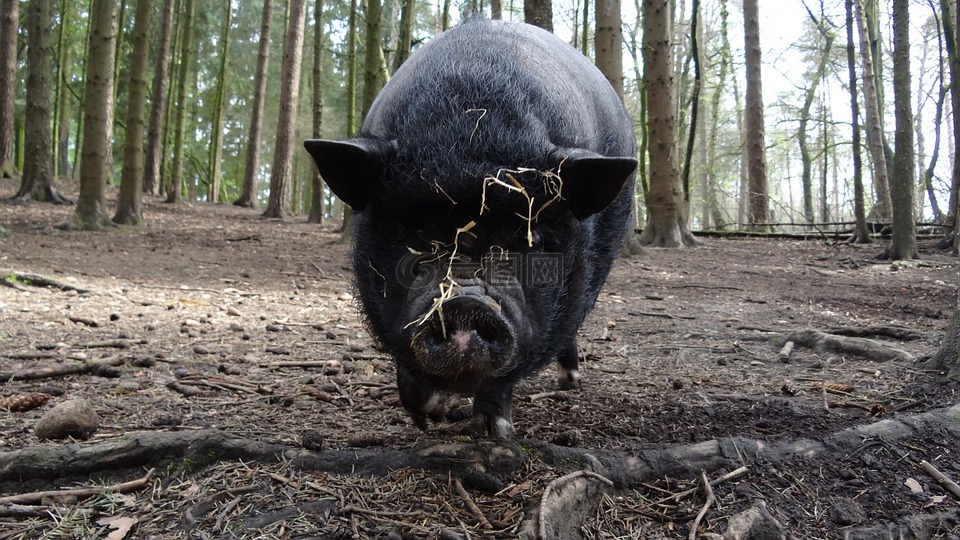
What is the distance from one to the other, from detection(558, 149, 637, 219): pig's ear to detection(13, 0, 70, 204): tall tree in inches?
567

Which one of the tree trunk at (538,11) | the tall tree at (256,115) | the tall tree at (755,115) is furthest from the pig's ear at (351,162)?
the tall tree at (256,115)

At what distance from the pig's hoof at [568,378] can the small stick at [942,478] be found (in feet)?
7.00

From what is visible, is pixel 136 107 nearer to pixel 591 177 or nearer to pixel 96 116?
pixel 96 116

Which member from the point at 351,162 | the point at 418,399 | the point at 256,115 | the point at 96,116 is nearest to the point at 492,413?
the point at 418,399

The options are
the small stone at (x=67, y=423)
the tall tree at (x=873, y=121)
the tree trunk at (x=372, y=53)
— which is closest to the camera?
the small stone at (x=67, y=423)

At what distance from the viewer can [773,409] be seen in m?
3.69

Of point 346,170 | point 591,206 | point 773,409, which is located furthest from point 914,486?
point 346,170

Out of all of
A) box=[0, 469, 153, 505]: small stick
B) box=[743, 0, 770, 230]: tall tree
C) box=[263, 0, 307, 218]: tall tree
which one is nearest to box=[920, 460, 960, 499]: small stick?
box=[0, 469, 153, 505]: small stick

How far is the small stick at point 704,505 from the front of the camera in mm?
2490

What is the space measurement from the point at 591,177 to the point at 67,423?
2.55 meters

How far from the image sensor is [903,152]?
11156mm

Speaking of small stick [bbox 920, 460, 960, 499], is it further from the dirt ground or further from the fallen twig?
the fallen twig

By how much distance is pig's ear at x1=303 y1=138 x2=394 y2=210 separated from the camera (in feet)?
9.36

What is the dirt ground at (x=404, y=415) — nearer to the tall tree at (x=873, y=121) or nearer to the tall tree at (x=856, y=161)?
the tall tree at (x=856, y=161)
